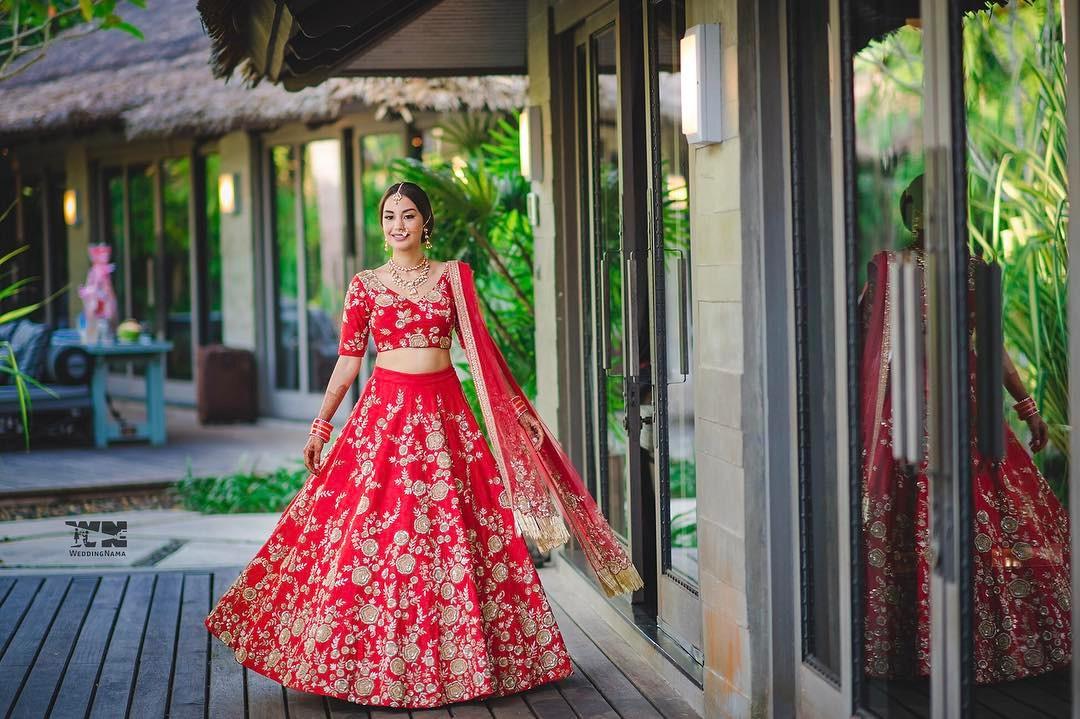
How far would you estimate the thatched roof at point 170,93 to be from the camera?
365 inches

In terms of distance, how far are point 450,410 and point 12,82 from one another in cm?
1103

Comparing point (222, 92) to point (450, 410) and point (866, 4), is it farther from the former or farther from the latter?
point (866, 4)

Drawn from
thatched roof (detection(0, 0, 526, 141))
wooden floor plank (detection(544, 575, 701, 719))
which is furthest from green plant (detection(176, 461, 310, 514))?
wooden floor plank (detection(544, 575, 701, 719))

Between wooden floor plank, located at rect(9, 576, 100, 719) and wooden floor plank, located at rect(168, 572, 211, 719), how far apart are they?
11.8 inches

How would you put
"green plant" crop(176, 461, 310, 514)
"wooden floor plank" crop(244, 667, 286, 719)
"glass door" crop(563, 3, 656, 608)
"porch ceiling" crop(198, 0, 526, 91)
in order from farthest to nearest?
"green plant" crop(176, 461, 310, 514)
"porch ceiling" crop(198, 0, 526, 91)
"glass door" crop(563, 3, 656, 608)
"wooden floor plank" crop(244, 667, 286, 719)

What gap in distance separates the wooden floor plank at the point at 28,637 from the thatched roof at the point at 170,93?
4614 millimetres

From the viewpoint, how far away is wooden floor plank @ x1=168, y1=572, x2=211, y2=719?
13.2 feet

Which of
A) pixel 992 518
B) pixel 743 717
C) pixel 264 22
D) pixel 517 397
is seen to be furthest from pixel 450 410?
pixel 264 22

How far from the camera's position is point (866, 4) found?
3064 mm

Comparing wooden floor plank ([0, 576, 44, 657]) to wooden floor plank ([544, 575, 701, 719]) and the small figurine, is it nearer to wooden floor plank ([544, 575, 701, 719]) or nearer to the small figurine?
wooden floor plank ([544, 575, 701, 719])

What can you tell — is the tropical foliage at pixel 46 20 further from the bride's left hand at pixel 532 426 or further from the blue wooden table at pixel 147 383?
the blue wooden table at pixel 147 383

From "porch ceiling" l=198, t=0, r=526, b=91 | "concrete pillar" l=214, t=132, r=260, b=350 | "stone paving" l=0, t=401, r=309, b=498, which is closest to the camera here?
"porch ceiling" l=198, t=0, r=526, b=91

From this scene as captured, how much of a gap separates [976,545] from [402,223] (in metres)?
1.91

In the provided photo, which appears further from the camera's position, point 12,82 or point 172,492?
point 12,82
